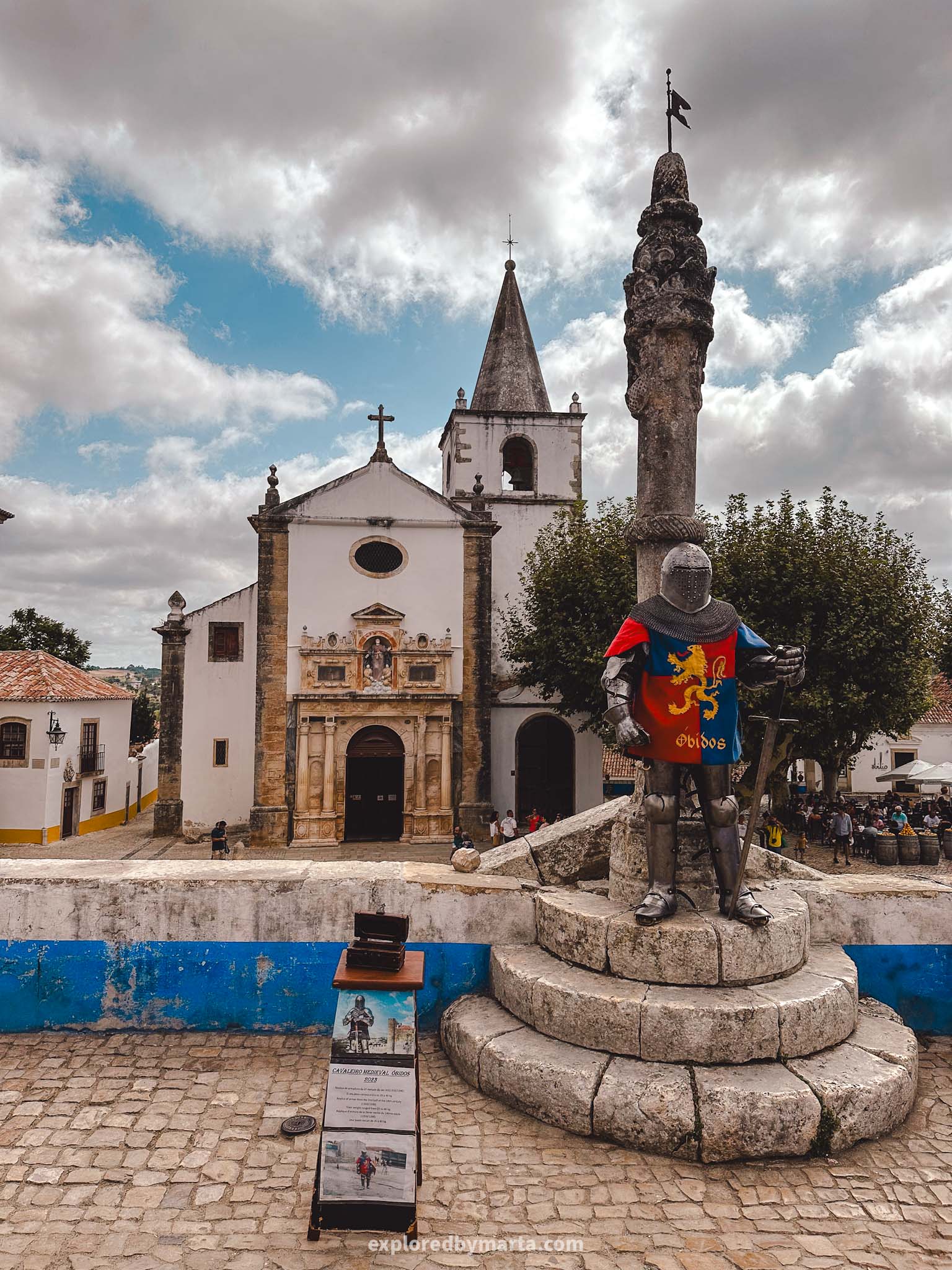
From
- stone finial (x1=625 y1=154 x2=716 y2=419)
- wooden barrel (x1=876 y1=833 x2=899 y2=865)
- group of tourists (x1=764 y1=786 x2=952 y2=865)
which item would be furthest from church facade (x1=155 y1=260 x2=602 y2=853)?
stone finial (x1=625 y1=154 x2=716 y2=419)

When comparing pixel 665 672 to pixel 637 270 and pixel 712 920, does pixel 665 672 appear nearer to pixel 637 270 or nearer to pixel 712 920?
pixel 712 920

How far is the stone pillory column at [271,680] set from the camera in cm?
1933

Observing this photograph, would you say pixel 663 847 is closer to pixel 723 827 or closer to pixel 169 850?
pixel 723 827

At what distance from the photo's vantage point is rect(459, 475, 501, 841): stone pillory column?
20.4 metres

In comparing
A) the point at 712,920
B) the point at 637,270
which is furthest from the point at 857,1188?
the point at 637,270

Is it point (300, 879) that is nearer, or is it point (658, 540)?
point (300, 879)

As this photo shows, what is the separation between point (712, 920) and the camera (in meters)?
4.90

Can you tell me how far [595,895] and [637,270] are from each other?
16.3ft

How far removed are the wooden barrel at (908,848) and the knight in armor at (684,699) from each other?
44.5 ft

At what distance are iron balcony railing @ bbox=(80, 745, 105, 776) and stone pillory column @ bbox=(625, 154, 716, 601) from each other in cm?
2183

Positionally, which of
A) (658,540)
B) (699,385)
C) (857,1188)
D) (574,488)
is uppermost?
(574,488)

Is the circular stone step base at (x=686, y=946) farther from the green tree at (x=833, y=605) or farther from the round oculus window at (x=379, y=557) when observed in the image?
the round oculus window at (x=379, y=557)

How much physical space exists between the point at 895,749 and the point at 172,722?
84.6 feet

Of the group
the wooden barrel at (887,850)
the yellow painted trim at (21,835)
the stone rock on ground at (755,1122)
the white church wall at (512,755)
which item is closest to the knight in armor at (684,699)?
the stone rock on ground at (755,1122)
